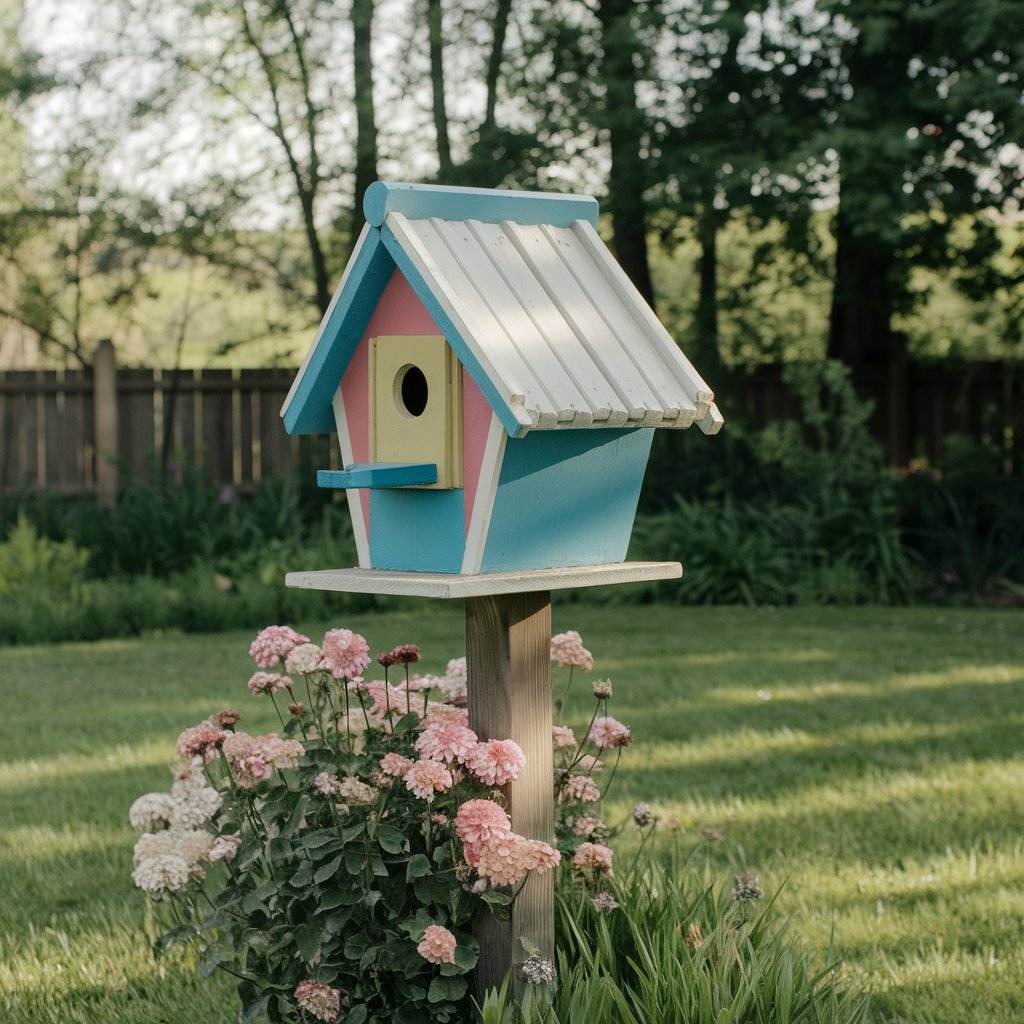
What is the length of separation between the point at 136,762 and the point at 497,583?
11.7 feet

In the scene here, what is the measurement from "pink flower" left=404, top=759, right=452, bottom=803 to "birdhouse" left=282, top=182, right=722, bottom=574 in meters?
0.41

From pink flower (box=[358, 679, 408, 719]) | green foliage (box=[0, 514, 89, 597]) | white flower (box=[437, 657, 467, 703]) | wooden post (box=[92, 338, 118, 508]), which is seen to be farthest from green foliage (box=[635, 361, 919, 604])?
pink flower (box=[358, 679, 408, 719])

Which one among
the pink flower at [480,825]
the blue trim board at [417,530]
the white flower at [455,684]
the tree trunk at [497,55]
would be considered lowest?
the pink flower at [480,825]

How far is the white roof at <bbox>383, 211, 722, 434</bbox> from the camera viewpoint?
9.39ft

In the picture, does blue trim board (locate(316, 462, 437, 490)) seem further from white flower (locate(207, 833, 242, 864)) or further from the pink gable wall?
white flower (locate(207, 833, 242, 864))

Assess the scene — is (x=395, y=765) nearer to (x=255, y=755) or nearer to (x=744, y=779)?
(x=255, y=755)

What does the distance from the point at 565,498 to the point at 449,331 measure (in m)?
0.45

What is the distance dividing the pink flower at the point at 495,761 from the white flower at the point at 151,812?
98 centimetres

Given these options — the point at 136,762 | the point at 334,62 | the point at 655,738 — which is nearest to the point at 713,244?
the point at 334,62

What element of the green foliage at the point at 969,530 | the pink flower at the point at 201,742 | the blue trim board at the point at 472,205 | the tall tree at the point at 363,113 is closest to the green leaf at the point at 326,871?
the pink flower at the point at 201,742

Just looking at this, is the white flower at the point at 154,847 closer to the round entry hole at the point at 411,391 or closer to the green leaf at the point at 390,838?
the green leaf at the point at 390,838

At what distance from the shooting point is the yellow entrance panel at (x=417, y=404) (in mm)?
2992

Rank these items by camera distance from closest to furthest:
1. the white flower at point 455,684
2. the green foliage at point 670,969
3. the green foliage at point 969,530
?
the green foliage at point 670,969 < the white flower at point 455,684 < the green foliage at point 969,530

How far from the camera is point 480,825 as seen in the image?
276 cm
